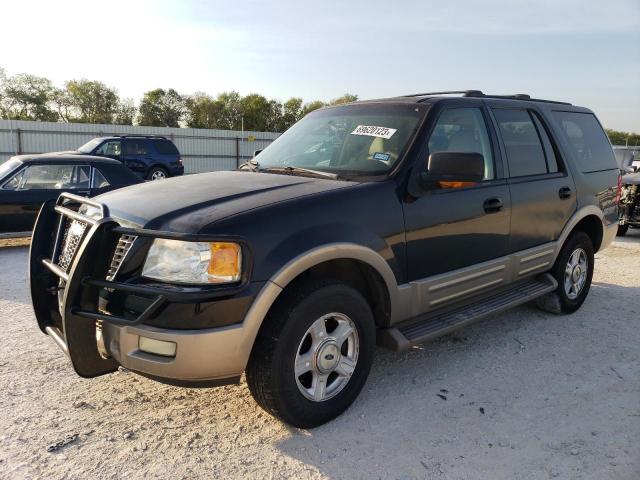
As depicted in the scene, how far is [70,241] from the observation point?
10.1 ft

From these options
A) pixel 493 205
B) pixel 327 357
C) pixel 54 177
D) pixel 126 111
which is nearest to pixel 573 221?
pixel 493 205

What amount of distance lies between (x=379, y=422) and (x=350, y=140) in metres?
1.95

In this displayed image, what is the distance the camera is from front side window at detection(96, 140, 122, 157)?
58.3ft

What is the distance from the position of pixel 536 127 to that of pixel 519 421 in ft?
8.79

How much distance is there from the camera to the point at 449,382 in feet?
12.0

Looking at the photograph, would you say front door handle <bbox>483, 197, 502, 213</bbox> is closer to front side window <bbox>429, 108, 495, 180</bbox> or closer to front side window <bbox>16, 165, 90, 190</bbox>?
front side window <bbox>429, 108, 495, 180</bbox>

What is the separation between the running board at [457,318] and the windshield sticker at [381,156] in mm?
1102

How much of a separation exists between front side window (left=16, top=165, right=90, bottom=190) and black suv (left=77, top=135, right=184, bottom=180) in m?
9.69

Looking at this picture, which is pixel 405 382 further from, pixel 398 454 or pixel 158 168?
pixel 158 168

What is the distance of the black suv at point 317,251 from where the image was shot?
8.39ft

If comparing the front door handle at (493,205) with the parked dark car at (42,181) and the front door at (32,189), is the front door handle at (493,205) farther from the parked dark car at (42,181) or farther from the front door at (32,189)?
the front door at (32,189)

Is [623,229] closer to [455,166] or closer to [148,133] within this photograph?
[455,166]

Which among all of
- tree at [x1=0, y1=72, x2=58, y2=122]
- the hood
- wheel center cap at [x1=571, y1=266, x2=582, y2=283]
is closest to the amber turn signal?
the hood

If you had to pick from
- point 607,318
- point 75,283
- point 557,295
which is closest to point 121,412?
point 75,283
